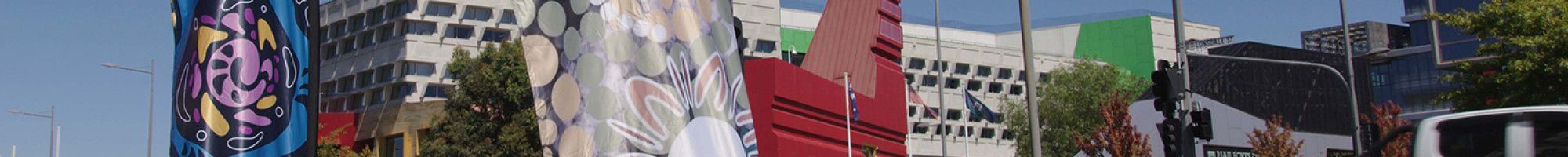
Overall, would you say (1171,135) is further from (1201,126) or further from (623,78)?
(623,78)

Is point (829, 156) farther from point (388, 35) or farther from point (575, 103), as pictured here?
point (388, 35)

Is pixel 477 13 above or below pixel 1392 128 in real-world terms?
above

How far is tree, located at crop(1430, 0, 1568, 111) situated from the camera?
1453 inches

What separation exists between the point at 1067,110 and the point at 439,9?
2592cm

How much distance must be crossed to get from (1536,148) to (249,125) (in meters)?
24.6

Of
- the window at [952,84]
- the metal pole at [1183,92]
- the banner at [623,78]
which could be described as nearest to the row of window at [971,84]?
the window at [952,84]

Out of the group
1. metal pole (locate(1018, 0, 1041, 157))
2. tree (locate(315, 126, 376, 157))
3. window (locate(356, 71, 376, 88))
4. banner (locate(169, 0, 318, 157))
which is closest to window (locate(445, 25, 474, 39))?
window (locate(356, 71, 376, 88))

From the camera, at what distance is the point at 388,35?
8162 centimetres

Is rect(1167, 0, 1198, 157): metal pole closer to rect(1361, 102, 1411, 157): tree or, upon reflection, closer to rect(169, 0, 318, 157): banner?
rect(1361, 102, 1411, 157): tree

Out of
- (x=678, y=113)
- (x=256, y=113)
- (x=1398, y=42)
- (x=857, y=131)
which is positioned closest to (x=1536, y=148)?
(x=678, y=113)

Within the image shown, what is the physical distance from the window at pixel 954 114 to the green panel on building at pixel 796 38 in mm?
7520

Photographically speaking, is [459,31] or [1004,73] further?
[1004,73]

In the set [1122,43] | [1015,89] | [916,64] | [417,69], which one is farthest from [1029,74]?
[1122,43]

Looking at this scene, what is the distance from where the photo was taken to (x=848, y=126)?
46.5 m
